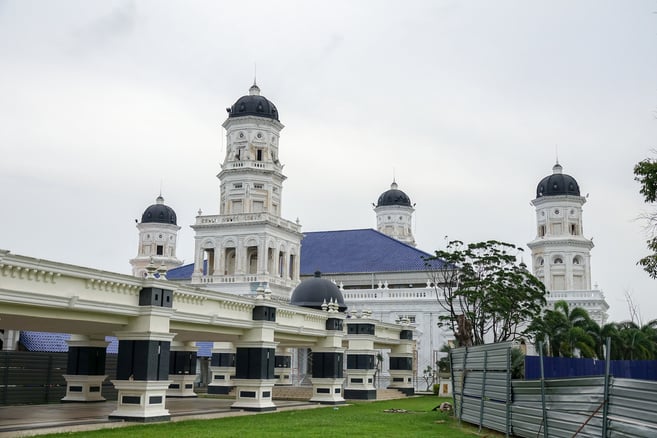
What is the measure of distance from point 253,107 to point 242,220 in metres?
9.97

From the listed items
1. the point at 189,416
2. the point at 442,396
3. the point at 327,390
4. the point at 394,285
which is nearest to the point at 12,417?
the point at 189,416

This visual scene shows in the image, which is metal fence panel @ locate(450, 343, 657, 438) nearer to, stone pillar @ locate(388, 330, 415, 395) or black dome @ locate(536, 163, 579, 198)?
stone pillar @ locate(388, 330, 415, 395)

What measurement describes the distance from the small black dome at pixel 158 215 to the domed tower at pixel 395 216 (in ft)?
84.2

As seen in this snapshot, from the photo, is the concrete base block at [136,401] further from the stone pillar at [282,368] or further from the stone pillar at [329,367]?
the stone pillar at [282,368]

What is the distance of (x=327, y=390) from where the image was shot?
36.8 metres

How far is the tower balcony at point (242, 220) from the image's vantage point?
2464 inches

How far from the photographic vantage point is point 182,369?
1617 inches

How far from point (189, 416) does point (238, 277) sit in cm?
3630

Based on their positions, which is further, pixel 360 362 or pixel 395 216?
pixel 395 216

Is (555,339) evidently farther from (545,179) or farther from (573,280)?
(545,179)

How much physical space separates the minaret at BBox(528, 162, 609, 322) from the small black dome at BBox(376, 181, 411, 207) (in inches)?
948

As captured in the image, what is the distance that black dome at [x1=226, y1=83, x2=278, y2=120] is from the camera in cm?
6469

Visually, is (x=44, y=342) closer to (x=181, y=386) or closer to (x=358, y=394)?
(x=181, y=386)

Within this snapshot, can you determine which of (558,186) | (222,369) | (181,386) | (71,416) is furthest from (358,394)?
(558,186)
